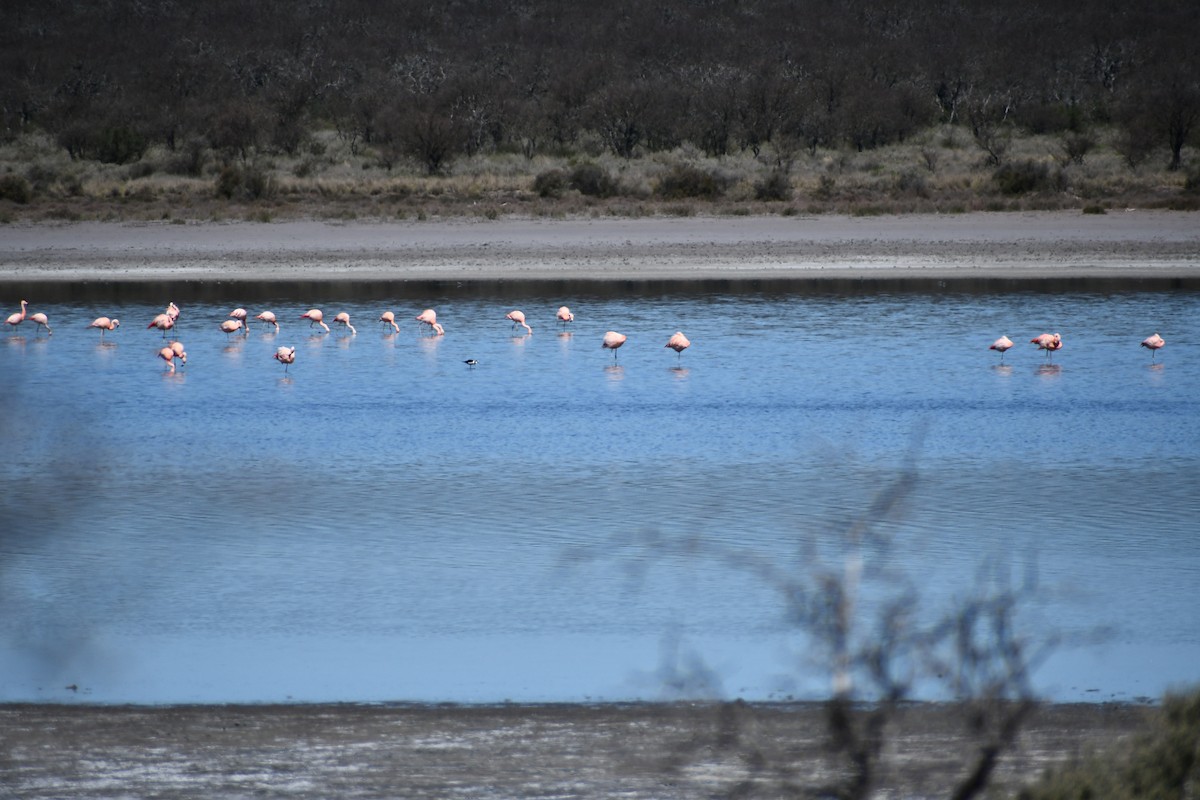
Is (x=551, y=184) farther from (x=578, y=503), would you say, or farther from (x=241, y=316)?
(x=578, y=503)

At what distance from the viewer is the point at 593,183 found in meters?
31.4

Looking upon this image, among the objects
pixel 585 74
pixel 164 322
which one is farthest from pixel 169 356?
pixel 585 74

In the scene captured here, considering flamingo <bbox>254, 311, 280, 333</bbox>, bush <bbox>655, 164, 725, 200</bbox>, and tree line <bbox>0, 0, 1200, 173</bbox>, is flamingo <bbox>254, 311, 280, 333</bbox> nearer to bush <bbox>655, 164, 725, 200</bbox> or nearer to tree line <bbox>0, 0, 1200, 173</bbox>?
bush <bbox>655, 164, 725, 200</bbox>

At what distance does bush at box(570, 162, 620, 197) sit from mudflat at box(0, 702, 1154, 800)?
25.4 metres

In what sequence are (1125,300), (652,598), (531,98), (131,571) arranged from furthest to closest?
1. (531,98)
2. (1125,300)
3. (131,571)
4. (652,598)

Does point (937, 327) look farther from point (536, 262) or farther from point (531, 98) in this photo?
point (531, 98)

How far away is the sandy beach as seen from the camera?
22734 mm

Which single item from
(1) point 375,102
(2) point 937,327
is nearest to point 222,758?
(2) point 937,327

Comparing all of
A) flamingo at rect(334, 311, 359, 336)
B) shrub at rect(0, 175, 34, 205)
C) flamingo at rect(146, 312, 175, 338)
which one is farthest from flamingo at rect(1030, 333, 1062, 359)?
shrub at rect(0, 175, 34, 205)

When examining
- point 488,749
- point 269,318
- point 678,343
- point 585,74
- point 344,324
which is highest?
point 585,74

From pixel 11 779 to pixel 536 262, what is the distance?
1839cm

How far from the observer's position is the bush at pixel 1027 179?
2991 cm

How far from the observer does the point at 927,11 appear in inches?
2808

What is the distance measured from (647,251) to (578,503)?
13981 mm
